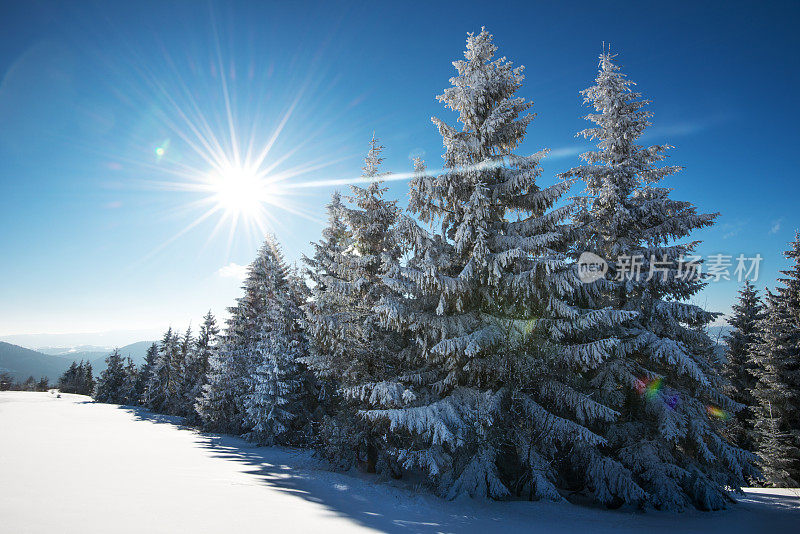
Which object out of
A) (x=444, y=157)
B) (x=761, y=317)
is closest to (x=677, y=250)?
(x=444, y=157)

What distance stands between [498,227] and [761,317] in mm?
25163

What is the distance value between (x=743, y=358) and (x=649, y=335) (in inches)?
844

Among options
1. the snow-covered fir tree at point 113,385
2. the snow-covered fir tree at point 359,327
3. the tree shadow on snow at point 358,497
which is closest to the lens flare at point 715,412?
the tree shadow on snow at point 358,497

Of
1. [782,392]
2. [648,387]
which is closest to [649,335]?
[648,387]

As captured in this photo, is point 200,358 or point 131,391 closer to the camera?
point 200,358

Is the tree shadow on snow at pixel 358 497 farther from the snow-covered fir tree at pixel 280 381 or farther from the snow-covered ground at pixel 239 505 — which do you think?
the snow-covered fir tree at pixel 280 381

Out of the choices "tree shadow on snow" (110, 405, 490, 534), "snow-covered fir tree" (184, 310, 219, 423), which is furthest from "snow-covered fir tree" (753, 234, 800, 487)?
"snow-covered fir tree" (184, 310, 219, 423)

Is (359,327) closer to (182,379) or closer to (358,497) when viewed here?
(358,497)

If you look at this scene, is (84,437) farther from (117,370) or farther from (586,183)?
(117,370)

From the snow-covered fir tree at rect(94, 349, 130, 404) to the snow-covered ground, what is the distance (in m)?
56.4

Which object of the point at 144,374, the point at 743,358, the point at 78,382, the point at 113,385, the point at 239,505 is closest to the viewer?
the point at 239,505

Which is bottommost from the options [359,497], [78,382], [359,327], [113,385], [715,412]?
[78,382]

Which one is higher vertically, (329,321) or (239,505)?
(329,321)

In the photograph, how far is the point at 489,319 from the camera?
9883 millimetres
